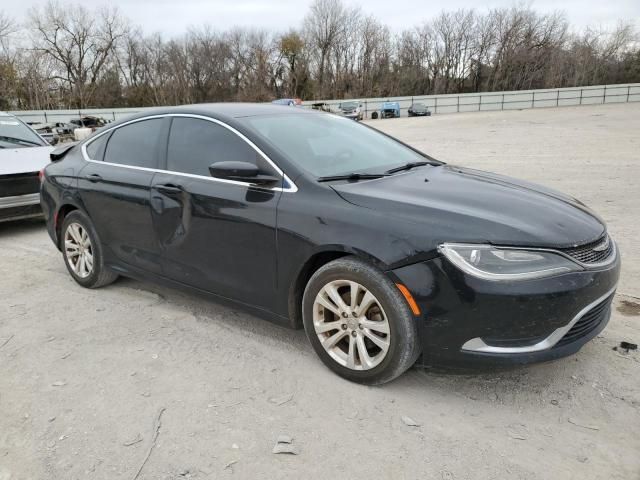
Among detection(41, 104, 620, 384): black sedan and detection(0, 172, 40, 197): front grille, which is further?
detection(0, 172, 40, 197): front grille

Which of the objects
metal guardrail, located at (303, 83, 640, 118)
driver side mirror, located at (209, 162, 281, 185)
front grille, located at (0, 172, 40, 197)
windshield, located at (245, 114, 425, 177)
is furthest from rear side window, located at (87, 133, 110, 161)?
metal guardrail, located at (303, 83, 640, 118)

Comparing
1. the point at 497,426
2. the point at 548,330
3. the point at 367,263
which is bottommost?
the point at 497,426

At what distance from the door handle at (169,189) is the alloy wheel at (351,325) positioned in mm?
1361

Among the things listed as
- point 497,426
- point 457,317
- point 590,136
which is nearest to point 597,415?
point 497,426

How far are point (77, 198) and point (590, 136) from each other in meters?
16.2

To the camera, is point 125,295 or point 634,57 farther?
point 634,57

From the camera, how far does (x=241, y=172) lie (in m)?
3.05

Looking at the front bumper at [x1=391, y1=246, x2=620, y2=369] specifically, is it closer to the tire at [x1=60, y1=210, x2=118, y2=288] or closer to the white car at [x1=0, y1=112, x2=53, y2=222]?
the tire at [x1=60, y1=210, x2=118, y2=288]

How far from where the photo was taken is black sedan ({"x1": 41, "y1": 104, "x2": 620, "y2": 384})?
8.15 feet

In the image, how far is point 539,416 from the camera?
261 cm

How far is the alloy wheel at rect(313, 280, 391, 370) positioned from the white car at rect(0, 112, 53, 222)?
17.8 ft

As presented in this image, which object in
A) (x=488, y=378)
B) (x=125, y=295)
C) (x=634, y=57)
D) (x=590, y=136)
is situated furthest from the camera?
(x=634, y=57)

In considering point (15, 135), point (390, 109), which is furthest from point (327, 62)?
point (15, 135)

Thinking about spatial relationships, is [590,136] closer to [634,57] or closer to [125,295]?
[125,295]
